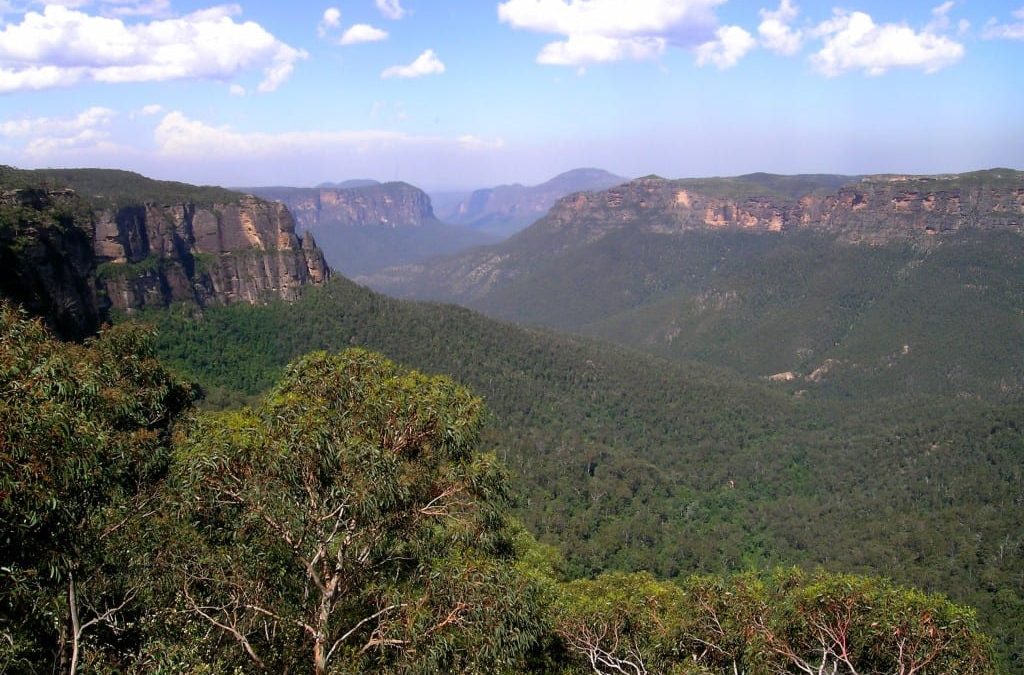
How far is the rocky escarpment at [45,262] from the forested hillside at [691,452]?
1050 cm

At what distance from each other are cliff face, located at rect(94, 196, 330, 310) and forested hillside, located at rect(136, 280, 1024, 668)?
2509 millimetres

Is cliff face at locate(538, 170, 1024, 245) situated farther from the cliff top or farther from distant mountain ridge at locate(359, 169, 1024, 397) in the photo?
the cliff top

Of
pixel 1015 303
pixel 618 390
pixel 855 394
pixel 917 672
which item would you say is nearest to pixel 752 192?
pixel 1015 303

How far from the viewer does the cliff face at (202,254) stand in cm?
5753

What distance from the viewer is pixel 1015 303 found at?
325 feet

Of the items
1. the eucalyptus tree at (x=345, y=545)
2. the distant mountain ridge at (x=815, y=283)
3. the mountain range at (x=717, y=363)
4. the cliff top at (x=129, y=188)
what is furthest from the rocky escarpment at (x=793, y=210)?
the eucalyptus tree at (x=345, y=545)

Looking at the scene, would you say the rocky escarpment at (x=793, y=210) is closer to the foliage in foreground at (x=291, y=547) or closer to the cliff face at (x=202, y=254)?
the cliff face at (x=202, y=254)

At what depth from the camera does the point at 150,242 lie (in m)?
62.5

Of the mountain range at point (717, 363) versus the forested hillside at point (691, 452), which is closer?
the mountain range at point (717, 363)

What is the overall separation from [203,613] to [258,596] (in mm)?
717

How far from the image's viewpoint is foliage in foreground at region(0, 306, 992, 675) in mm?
7367

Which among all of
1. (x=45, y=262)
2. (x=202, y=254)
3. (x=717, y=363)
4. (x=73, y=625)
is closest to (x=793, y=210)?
Answer: (x=717, y=363)

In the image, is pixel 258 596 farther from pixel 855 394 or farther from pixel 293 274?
pixel 855 394

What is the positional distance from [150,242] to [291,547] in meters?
62.3
